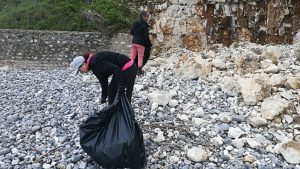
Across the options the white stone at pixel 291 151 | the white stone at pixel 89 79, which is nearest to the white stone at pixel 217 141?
the white stone at pixel 291 151

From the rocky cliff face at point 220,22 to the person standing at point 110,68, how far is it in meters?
7.29

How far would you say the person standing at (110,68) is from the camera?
479cm

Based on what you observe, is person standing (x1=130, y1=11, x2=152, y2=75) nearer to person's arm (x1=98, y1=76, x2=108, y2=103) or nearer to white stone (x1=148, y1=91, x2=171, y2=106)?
white stone (x1=148, y1=91, x2=171, y2=106)

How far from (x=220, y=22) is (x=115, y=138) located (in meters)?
8.51

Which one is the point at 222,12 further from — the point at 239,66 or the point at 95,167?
the point at 95,167

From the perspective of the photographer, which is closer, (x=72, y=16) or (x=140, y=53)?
(x=140, y=53)

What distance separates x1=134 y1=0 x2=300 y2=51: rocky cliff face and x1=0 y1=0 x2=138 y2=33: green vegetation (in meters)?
2.44

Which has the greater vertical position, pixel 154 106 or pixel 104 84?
pixel 104 84

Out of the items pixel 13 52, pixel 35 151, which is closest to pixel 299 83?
pixel 35 151

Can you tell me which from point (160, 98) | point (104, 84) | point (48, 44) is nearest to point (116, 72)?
point (104, 84)

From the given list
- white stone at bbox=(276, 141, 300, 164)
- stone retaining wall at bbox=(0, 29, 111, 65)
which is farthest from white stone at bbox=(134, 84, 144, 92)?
stone retaining wall at bbox=(0, 29, 111, 65)

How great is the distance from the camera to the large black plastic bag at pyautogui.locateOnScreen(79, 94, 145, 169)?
4.36 m

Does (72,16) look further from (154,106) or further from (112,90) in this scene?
(112,90)

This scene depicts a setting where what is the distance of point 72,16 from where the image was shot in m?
15.8
